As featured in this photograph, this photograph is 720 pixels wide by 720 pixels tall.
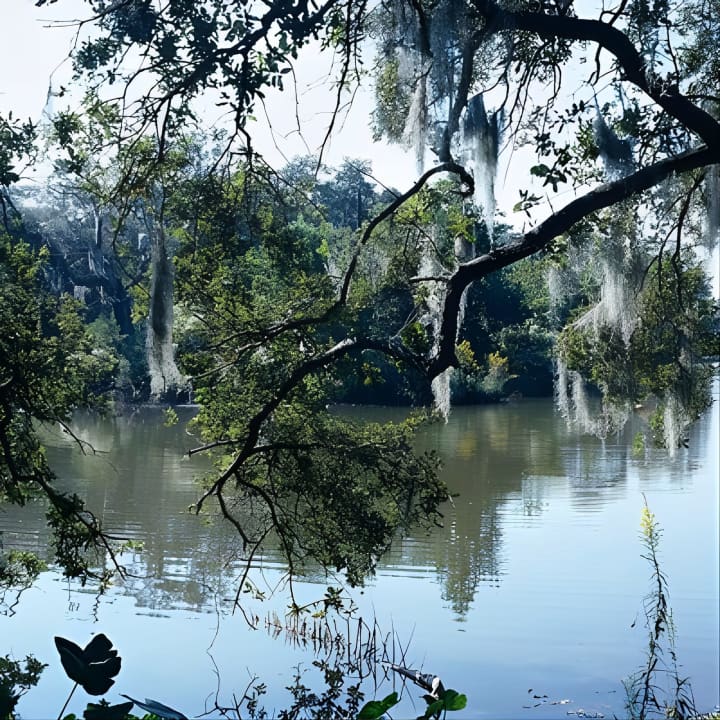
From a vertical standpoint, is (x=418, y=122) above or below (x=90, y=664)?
above

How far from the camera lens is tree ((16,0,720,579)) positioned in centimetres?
411

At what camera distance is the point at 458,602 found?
7.53m

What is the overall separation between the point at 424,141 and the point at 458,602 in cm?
406

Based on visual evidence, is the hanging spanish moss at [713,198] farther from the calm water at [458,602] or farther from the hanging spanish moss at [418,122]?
the calm water at [458,602]

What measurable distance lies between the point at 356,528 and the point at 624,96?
253 cm

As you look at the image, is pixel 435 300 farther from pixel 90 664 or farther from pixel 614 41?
pixel 90 664

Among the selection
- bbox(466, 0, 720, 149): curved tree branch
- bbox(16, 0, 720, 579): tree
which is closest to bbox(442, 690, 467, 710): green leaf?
bbox(16, 0, 720, 579): tree

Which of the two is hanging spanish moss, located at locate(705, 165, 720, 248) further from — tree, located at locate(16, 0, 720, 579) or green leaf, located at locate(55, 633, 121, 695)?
green leaf, located at locate(55, 633, 121, 695)

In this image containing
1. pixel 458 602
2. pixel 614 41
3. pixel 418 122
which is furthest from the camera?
pixel 458 602

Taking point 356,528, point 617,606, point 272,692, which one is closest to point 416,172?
point 356,528

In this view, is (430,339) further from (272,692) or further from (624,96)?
(272,692)

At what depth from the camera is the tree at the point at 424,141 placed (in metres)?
4.11

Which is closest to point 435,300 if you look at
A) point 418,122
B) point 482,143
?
point 482,143

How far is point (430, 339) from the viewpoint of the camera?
541cm
